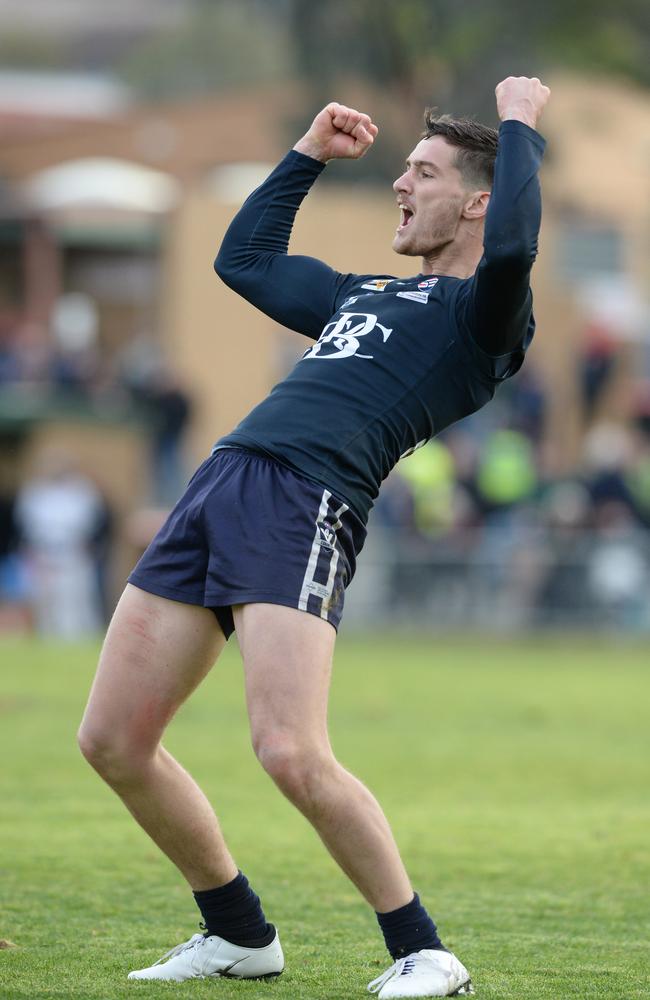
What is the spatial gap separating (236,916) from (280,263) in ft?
6.50

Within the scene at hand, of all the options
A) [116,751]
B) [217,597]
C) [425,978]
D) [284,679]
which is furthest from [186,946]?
[217,597]

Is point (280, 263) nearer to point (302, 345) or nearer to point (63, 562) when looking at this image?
point (63, 562)

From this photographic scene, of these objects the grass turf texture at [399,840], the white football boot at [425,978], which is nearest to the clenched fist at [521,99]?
the white football boot at [425,978]

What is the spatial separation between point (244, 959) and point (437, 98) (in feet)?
103

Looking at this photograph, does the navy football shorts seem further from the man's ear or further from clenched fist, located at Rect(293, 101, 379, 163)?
clenched fist, located at Rect(293, 101, 379, 163)

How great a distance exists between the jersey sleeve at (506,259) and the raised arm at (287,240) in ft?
1.88

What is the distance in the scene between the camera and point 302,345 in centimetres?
2853

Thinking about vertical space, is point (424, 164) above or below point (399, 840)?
above

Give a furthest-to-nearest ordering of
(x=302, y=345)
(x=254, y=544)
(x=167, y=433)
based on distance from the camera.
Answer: (x=302, y=345) < (x=167, y=433) < (x=254, y=544)

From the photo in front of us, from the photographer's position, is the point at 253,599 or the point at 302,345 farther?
the point at 302,345

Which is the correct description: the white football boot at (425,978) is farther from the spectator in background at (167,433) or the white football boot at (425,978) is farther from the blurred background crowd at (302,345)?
the spectator in background at (167,433)

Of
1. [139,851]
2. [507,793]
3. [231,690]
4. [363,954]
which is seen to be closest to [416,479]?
[231,690]

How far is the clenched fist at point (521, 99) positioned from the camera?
191 inches

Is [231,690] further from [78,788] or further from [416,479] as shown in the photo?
[416,479]
